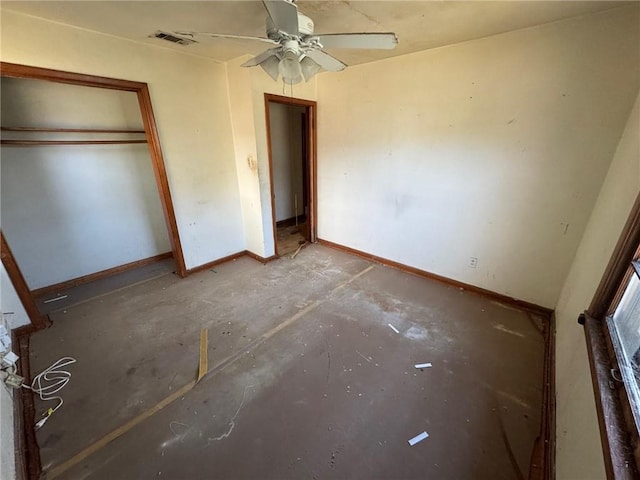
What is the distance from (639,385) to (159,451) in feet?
7.02

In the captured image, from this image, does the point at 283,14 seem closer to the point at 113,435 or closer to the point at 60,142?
the point at 113,435

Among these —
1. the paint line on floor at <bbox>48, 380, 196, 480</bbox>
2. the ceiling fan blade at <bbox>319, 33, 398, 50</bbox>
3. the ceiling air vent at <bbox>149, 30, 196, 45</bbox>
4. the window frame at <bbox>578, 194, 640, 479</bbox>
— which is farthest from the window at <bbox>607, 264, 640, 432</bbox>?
the ceiling air vent at <bbox>149, 30, 196, 45</bbox>

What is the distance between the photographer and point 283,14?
49.6 inches

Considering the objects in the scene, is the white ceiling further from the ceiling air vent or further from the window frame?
the window frame

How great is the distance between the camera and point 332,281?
314cm

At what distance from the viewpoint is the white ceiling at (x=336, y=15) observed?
68.2 inches

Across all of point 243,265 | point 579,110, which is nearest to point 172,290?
point 243,265

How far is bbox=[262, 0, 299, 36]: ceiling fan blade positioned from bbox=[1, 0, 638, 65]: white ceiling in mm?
524

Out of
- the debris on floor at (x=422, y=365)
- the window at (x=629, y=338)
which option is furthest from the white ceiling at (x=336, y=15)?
the debris on floor at (x=422, y=365)

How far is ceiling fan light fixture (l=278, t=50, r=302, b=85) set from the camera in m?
1.58

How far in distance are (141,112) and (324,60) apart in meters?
2.00

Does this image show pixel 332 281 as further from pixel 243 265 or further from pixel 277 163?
pixel 277 163

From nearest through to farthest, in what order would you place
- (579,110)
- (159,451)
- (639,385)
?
(639,385) → (159,451) → (579,110)

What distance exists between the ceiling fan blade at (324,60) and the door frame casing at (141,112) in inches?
71.8
